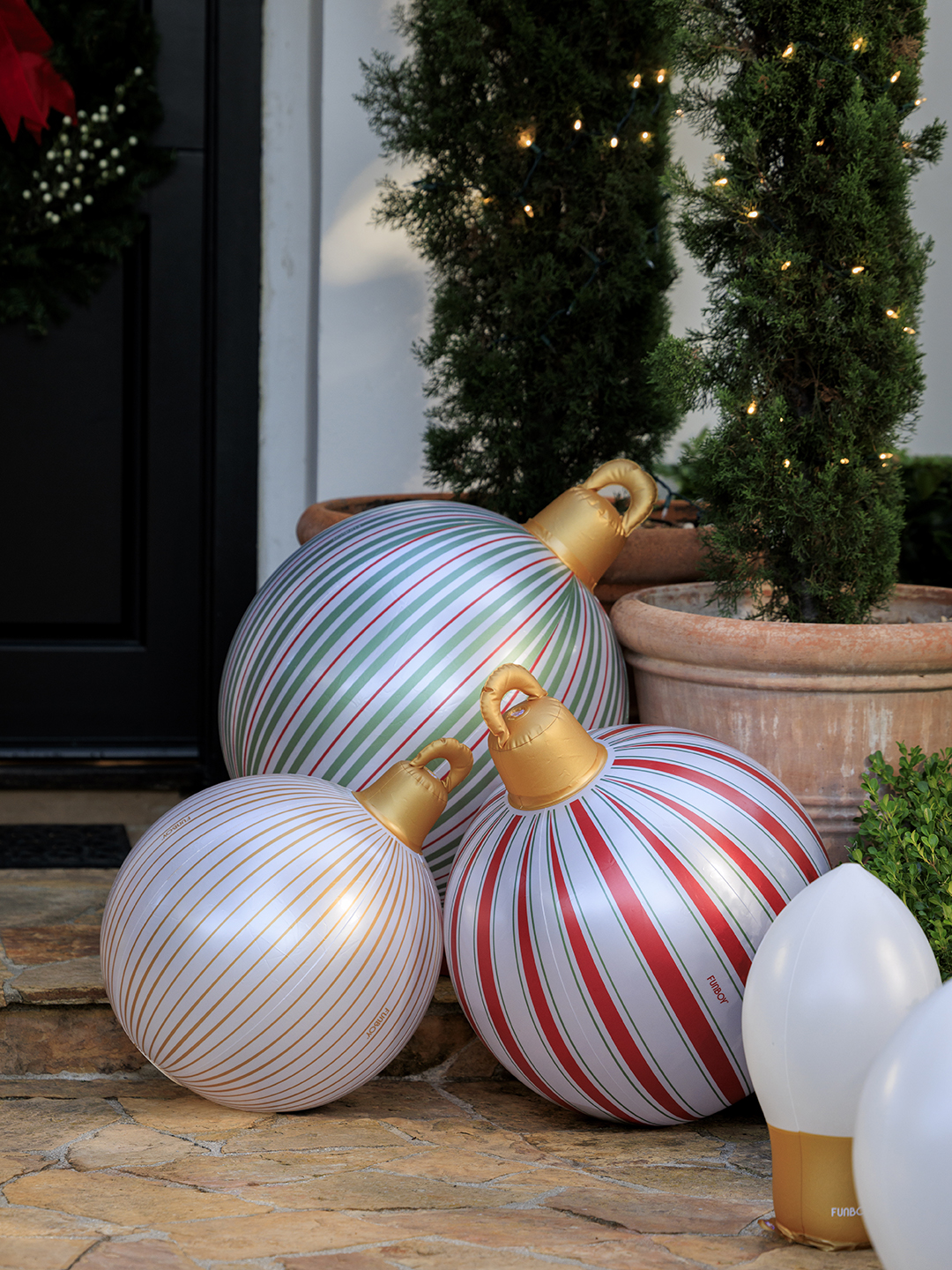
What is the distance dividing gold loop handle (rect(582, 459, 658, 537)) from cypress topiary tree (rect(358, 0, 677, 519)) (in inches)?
15.3

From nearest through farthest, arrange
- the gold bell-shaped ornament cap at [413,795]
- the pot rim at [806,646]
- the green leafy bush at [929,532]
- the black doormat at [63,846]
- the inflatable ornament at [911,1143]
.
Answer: the inflatable ornament at [911,1143] → the gold bell-shaped ornament cap at [413,795] → the pot rim at [806,646] → the black doormat at [63,846] → the green leafy bush at [929,532]

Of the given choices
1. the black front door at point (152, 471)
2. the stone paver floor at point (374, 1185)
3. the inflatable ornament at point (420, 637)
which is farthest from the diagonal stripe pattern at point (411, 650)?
the black front door at point (152, 471)

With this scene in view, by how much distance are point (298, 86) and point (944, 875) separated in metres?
2.51

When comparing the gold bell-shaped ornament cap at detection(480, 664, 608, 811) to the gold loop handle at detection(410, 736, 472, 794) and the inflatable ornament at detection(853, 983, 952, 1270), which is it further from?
the inflatable ornament at detection(853, 983, 952, 1270)

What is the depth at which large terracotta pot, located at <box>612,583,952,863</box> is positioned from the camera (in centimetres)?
192

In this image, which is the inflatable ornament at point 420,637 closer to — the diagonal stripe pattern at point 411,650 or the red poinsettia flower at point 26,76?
the diagonal stripe pattern at point 411,650

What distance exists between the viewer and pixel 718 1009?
1606 mm

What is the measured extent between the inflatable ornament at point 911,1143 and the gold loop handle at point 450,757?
755mm

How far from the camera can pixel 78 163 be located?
3055mm

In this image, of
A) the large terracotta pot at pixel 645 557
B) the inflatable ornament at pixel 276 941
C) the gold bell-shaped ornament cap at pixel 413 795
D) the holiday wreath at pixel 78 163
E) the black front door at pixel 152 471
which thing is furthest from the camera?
the black front door at pixel 152 471

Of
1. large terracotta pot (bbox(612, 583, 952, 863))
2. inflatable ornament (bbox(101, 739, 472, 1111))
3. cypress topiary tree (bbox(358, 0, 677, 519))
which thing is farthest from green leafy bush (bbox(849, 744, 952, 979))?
cypress topiary tree (bbox(358, 0, 677, 519))

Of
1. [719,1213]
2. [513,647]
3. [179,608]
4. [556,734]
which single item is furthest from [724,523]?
[179,608]

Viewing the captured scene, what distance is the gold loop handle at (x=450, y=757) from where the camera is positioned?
1.77 meters

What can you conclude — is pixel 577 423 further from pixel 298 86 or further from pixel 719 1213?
pixel 719 1213
